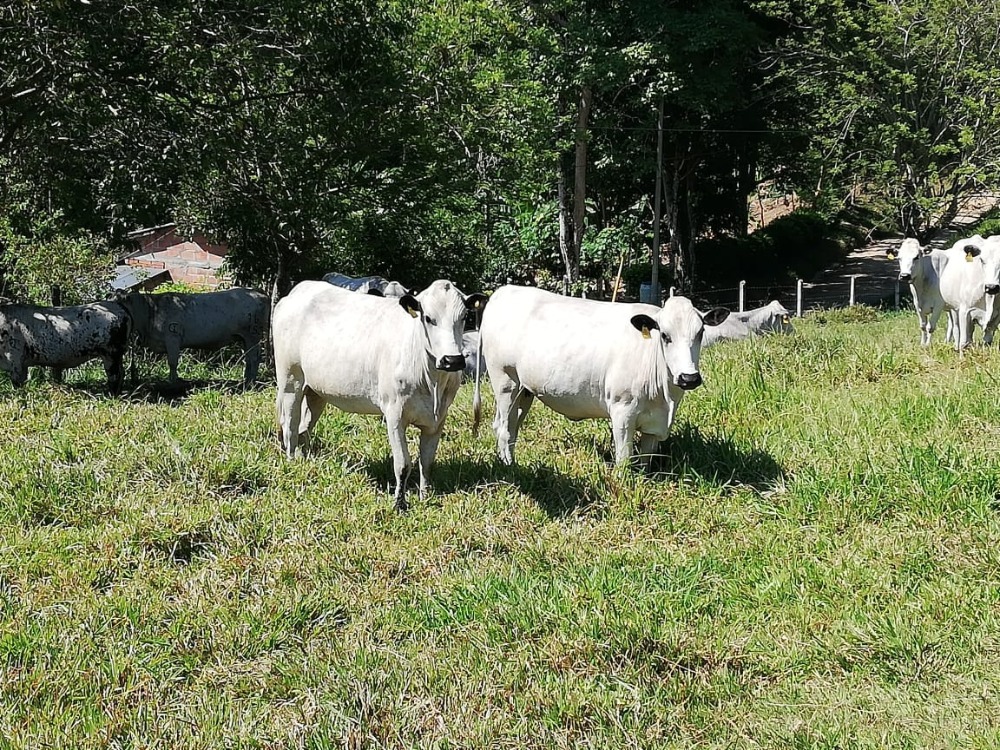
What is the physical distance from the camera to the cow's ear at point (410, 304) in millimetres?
6461

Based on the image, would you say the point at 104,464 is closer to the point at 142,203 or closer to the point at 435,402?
the point at 435,402

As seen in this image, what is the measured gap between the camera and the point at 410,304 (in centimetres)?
651

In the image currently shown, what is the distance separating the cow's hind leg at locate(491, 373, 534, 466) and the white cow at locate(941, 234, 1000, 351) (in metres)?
5.68

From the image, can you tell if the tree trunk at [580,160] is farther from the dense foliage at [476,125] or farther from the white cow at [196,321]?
→ the white cow at [196,321]

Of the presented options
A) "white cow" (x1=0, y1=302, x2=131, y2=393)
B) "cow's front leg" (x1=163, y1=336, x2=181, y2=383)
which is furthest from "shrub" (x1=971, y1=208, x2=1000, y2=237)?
"white cow" (x1=0, y1=302, x2=131, y2=393)

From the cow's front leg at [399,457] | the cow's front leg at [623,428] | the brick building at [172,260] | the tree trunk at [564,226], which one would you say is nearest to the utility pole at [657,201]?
the tree trunk at [564,226]

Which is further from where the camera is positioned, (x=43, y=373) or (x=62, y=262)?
(x=62, y=262)

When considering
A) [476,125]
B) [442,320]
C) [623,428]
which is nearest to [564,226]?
[476,125]

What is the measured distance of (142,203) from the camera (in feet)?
43.2

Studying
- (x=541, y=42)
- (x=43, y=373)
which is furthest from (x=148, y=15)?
(x=541, y=42)

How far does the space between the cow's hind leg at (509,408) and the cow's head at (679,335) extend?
152cm

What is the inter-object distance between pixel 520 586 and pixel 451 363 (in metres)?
1.58

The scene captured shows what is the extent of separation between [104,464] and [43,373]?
650cm

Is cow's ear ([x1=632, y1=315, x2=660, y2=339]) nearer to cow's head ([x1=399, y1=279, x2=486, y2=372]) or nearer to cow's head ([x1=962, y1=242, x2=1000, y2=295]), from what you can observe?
cow's head ([x1=399, y1=279, x2=486, y2=372])
